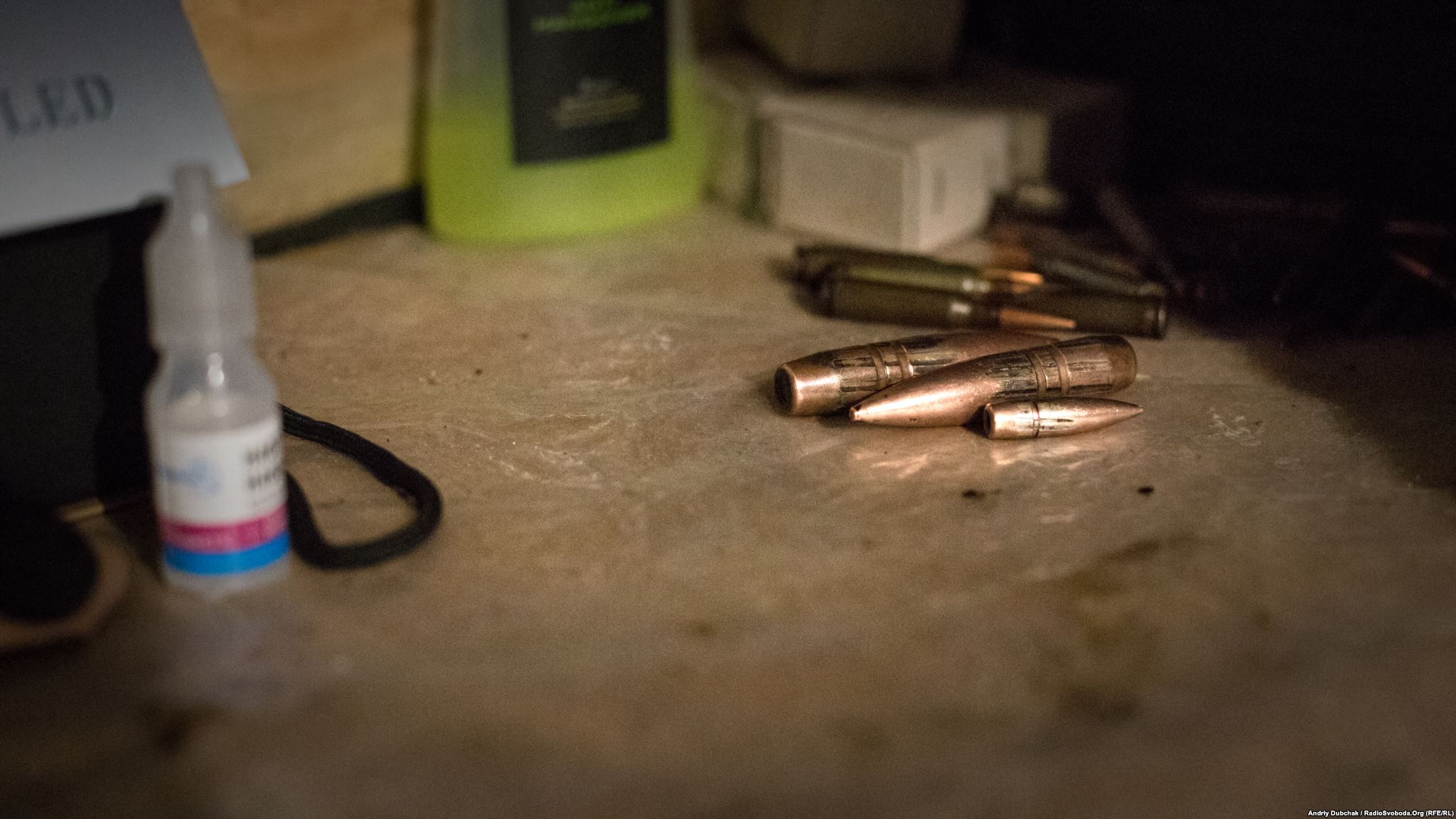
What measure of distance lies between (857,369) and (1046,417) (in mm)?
117

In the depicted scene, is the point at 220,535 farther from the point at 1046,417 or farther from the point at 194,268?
the point at 1046,417

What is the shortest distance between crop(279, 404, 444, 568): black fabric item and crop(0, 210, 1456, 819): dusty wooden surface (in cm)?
1

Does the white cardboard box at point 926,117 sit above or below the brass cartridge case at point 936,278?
above

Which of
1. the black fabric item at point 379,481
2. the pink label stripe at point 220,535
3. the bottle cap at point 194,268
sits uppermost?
the bottle cap at point 194,268

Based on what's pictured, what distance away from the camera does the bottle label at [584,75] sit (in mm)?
1054

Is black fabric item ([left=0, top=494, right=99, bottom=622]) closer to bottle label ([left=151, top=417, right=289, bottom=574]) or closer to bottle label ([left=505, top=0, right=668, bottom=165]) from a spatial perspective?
bottle label ([left=151, top=417, right=289, bottom=574])

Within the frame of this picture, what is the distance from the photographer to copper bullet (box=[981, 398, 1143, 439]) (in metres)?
0.79

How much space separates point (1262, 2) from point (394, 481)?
87 centimetres

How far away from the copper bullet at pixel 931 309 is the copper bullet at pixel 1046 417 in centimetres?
15

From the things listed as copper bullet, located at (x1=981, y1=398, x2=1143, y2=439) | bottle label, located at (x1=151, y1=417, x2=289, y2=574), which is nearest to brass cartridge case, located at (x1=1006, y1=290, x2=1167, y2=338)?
copper bullet, located at (x1=981, y1=398, x2=1143, y2=439)

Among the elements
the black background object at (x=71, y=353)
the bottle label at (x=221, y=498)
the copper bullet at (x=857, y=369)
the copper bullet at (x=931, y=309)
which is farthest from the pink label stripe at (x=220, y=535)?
the copper bullet at (x=931, y=309)

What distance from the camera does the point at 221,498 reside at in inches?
23.6

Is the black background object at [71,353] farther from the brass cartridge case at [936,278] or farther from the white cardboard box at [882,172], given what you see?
the white cardboard box at [882,172]

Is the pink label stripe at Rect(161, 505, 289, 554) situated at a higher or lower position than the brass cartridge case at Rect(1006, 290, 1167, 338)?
higher
